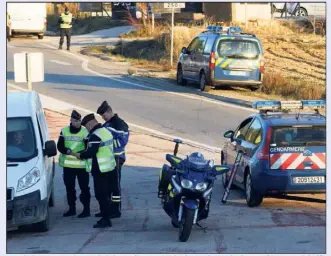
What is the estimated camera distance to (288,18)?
154 feet

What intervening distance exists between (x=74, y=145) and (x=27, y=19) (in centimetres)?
3129

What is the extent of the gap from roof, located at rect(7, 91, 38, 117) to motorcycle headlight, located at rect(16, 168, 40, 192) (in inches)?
46.7

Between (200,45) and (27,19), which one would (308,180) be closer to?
(200,45)

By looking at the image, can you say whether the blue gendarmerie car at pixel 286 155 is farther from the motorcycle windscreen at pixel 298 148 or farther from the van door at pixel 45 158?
the van door at pixel 45 158

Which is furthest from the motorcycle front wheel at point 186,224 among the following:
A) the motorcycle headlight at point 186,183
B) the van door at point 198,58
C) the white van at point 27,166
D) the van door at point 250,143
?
the van door at point 198,58

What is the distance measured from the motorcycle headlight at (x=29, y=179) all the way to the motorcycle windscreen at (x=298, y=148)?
Answer: 3699 mm

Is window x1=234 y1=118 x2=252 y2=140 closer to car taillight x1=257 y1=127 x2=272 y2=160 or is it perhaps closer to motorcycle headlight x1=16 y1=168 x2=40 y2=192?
car taillight x1=257 y1=127 x2=272 y2=160

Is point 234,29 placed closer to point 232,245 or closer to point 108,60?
point 108,60

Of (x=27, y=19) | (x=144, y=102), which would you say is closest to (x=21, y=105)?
(x=144, y=102)

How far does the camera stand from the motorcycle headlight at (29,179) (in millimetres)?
10648

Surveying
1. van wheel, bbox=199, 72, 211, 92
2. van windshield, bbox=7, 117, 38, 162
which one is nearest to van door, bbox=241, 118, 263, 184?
van windshield, bbox=7, 117, 38, 162

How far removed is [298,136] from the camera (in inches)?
508

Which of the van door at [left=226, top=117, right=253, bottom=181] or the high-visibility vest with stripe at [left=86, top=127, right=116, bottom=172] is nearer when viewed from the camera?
the high-visibility vest with stripe at [left=86, top=127, right=116, bottom=172]

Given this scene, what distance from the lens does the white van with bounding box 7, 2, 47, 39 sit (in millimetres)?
42094
